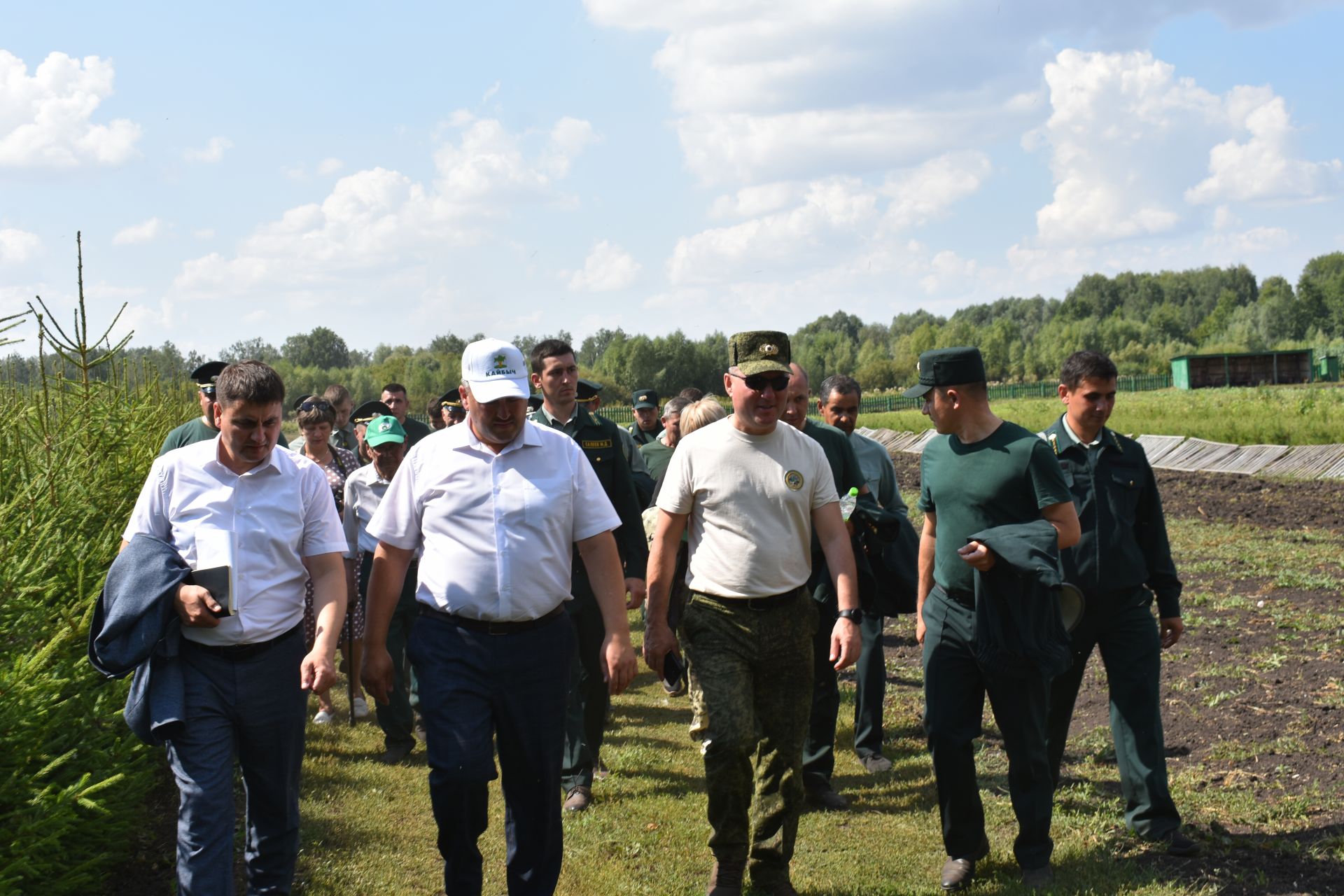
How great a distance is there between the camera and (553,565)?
415 centimetres

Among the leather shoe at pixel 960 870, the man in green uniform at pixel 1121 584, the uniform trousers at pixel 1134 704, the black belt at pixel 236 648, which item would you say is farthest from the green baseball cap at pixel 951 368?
the black belt at pixel 236 648

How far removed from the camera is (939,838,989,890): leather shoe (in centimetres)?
475

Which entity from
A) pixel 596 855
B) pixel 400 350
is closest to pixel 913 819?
pixel 596 855

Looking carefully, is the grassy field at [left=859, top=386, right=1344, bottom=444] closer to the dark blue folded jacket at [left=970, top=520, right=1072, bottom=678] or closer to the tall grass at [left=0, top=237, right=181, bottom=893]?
the dark blue folded jacket at [left=970, top=520, right=1072, bottom=678]

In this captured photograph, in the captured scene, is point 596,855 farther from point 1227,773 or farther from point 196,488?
point 1227,773

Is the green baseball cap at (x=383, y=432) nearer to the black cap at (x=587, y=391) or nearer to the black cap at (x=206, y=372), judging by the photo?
the black cap at (x=206, y=372)

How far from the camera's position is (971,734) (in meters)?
4.76

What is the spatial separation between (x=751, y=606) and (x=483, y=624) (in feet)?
3.66

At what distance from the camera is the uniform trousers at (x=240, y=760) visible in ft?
12.3

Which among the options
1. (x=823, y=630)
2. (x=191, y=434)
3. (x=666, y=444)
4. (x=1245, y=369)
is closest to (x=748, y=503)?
(x=823, y=630)

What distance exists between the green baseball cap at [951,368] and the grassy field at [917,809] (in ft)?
6.74

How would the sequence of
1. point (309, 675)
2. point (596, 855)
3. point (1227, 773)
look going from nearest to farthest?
point (309, 675) → point (596, 855) → point (1227, 773)

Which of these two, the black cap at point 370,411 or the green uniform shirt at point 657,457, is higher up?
the black cap at point 370,411

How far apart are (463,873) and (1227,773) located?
4198mm
